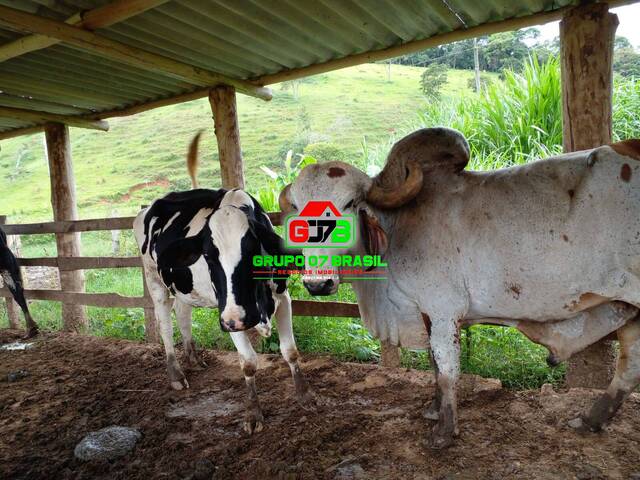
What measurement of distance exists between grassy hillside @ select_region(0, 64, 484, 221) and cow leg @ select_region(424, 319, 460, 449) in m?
19.1

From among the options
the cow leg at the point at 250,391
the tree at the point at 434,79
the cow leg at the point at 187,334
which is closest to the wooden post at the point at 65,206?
the cow leg at the point at 187,334

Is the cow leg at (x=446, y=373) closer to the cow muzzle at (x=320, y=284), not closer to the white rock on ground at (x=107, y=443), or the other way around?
the cow muzzle at (x=320, y=284)

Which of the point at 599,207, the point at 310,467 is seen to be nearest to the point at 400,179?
the point at 599,207

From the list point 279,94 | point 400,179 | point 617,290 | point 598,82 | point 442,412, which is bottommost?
point 442,412

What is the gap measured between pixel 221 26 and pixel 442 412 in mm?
3515

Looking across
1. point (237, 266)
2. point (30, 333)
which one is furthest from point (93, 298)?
point (237, 266)

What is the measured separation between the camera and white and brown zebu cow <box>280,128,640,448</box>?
97.8 inches

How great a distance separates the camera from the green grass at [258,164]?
4.36 metres

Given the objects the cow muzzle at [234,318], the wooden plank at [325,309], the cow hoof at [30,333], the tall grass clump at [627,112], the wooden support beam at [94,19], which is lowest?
the cow hoof at [30,333]

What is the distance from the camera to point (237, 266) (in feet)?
10.1

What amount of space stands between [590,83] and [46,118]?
6514 mm

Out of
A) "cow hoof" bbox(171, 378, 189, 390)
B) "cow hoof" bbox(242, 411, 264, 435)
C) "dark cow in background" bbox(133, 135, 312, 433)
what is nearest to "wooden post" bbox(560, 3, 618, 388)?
"dark cow in background" bbox(133, 135, 312, 433)

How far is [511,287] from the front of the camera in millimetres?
2695

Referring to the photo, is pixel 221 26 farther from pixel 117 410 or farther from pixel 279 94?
pixel 279 94
